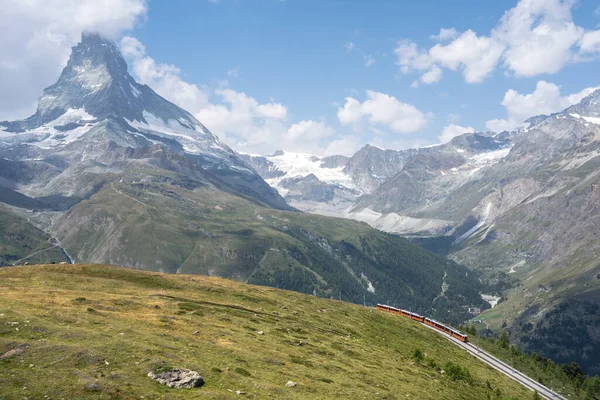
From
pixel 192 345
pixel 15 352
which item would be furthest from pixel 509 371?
pixel 15 352

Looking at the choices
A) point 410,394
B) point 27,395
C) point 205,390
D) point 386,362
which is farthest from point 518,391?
point 27,395

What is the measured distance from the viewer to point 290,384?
46.0 metres

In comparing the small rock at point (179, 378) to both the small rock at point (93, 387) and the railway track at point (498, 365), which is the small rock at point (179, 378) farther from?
the railway track at point (498, 365)

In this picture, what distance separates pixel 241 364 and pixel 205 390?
1010 cm

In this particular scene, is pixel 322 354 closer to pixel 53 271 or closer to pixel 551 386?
pixel 53 271

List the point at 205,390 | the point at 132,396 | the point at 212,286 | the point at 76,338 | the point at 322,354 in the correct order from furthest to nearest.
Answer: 1. the point at 212,286
2. the point at 322,354
3. the point at 76,338
4. the point at 205,390
5. the point at 132,396

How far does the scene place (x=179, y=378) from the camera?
39.9 metres

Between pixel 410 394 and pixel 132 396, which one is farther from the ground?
pixel 132 396

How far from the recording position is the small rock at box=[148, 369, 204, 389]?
38969 millimetres

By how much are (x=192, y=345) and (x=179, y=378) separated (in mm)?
12319

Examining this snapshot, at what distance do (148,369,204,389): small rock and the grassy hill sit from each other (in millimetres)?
917

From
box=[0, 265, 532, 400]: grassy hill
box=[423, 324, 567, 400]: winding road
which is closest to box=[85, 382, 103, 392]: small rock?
box=[0, 265, 532, 400]: grassy hill

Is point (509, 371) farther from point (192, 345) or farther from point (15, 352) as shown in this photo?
point (15, 352)

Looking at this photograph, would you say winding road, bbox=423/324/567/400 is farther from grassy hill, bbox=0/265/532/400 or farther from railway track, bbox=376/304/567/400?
grassy hill, bbox=0/265/532/400
